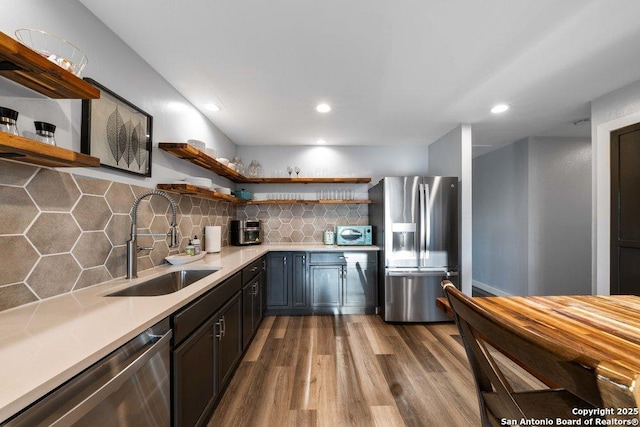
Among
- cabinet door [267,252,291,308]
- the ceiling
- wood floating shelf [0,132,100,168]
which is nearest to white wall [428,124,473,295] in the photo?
the ceiling

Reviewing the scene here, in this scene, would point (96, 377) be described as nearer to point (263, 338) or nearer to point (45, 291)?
point (45, 291)

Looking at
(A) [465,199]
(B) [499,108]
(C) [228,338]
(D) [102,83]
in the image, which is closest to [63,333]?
(C) [228,338]

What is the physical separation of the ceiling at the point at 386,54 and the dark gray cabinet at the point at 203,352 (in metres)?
1.63

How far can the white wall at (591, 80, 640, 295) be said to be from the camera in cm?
234

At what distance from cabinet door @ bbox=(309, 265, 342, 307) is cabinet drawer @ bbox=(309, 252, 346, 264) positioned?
6cm

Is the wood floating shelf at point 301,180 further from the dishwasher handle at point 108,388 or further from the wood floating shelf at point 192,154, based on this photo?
the dishwasher handle at point 108,388

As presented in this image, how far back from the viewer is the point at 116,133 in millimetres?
1606

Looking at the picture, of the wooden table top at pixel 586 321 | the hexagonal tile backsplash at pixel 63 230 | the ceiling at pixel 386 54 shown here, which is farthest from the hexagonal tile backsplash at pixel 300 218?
the wooden table top at pixel 586 321

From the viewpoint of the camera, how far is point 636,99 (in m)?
2.18

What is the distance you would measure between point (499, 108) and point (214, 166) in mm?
3071

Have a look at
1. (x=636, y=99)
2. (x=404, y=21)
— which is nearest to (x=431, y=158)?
(x=636, y=99)

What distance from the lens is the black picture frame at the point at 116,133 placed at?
1.42 meters

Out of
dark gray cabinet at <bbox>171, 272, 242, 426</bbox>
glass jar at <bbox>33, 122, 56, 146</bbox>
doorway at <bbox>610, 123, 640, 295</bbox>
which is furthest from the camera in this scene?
doorway at <bbox>610, 123, 640, 295</bbox>

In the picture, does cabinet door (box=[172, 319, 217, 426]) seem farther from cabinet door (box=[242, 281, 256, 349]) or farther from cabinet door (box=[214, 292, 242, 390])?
cabinet door (box=[242, 281, 256, 349])
